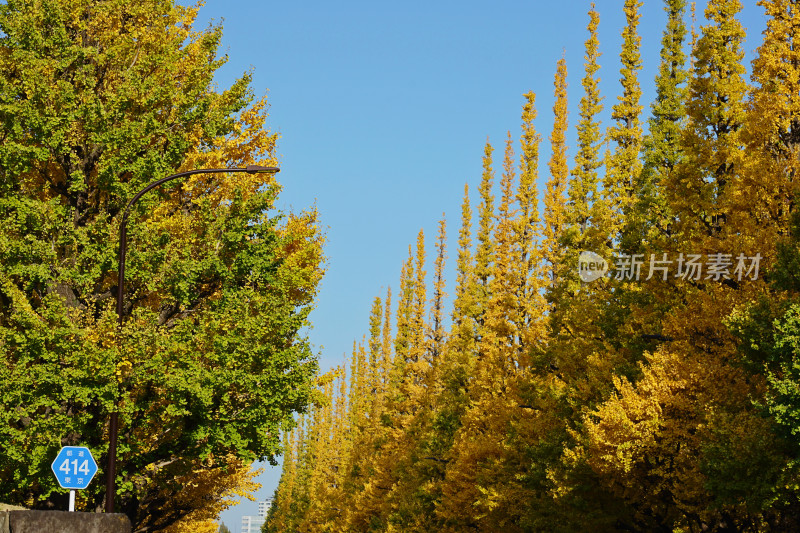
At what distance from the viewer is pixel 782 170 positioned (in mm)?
21078

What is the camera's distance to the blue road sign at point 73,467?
1548 centimetres

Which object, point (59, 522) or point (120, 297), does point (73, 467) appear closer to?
point (59, 522)

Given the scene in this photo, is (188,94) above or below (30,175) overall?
above

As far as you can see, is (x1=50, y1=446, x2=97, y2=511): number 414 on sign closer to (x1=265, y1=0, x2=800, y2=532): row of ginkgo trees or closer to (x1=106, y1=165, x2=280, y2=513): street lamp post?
(x1=106, y1=165, x2=280, y2=513): street lamp post

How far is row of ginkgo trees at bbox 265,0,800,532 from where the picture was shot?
18.5 m

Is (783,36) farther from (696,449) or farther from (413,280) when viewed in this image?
(413,280)

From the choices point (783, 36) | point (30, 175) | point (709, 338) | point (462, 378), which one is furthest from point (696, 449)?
point (462, 378)

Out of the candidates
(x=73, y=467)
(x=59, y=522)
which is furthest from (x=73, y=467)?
(x=59, y=522)

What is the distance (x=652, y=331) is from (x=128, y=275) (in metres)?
13.2

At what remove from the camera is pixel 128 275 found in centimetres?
1978

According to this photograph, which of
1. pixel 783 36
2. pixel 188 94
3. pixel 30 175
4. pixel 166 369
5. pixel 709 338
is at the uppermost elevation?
pixel 783 36

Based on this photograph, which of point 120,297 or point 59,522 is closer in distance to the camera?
point 59,522

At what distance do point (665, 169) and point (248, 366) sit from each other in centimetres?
1823

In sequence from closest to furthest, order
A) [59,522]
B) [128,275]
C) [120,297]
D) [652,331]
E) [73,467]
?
[59,522]
[73,467]
[120,297]
[128,275]
[652,331]
